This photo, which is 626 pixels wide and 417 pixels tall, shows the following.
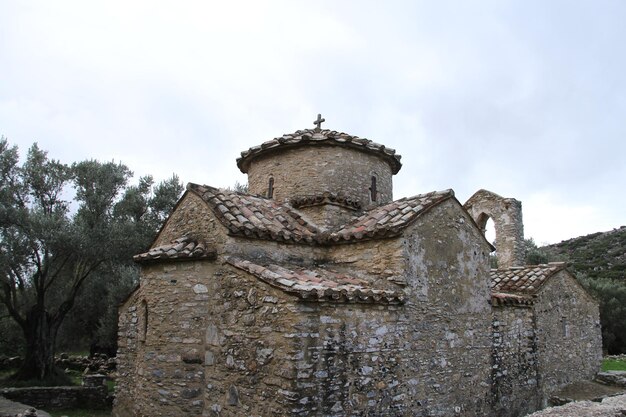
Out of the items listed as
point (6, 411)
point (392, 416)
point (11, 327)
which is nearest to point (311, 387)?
point (392, 416)

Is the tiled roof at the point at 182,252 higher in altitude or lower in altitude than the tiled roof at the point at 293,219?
lower

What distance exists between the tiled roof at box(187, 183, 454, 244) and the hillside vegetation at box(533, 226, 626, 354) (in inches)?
353

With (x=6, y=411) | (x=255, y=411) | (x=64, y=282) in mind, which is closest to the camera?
(x=255, y=411)

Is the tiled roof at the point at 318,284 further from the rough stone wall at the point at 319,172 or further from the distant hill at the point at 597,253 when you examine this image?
the distant hill at the point at 597,253

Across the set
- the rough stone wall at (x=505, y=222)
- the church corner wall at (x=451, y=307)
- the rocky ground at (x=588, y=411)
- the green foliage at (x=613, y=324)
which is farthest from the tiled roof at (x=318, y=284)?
the green foliage at (x=613, y=324)

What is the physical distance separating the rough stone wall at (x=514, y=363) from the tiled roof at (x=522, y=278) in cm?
105

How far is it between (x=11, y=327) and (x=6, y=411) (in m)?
15.9

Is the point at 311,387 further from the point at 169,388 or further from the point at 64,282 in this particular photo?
the point at 64,282

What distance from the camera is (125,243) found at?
17422 mm

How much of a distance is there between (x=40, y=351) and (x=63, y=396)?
484 centimetres

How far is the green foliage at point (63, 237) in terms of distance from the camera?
15852 mm

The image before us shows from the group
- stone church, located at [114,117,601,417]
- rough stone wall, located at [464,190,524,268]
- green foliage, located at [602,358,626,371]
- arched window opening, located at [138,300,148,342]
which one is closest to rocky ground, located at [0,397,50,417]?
stone church, located at [114,117,601,417]

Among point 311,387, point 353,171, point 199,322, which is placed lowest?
point 311,387

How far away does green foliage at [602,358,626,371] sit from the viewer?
1780 cm
